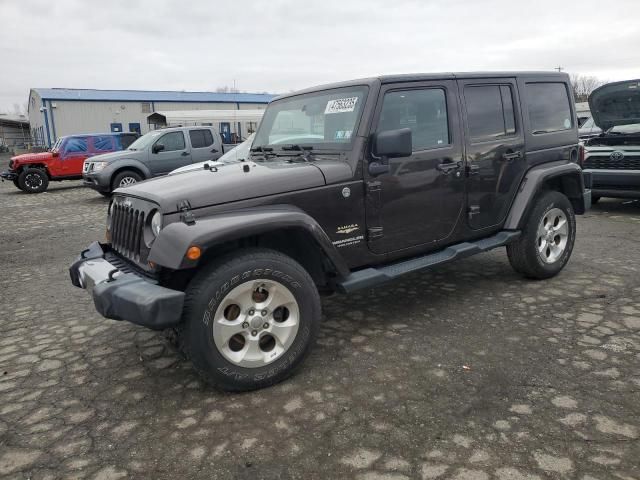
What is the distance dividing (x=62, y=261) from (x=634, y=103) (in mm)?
8840

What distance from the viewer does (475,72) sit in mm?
4273

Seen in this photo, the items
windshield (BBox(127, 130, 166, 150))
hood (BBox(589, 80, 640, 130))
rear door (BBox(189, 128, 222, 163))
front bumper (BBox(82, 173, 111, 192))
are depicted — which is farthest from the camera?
rear door (BBox(189, 128, 222, 163))

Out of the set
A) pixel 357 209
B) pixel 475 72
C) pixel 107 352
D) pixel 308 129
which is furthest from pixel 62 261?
pixel 475 72

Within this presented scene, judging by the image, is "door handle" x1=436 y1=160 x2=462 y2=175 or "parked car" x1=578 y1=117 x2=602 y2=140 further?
"parked car" x1=578 y1=117 x2=602 y2=140

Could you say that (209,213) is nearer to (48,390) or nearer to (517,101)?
(48,390)

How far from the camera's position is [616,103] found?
7922 millimetres

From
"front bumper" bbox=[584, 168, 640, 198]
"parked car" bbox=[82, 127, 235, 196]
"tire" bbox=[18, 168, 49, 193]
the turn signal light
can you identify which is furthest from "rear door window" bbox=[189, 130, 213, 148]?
the turn signal light

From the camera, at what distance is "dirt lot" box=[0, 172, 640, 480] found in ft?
7.70

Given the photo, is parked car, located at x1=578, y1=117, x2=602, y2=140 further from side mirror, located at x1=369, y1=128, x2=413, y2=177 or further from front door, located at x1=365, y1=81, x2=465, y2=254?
side mirror, located at x1=369, y1=128, x2=413, y2=177

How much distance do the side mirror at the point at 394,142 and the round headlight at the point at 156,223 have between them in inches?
60.1

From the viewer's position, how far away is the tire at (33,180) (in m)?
15.4

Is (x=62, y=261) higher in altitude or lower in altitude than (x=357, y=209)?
lower

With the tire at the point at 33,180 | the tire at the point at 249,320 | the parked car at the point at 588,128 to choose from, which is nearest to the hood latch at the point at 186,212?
the tire at the point at 249,320

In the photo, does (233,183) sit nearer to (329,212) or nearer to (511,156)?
(329,212)
